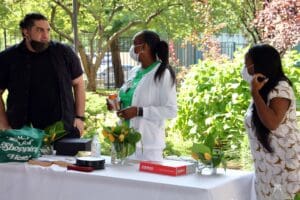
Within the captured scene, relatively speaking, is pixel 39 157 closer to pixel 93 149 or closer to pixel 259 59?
pixel 93 149

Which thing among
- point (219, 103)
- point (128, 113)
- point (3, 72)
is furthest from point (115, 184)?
point (219, 103)

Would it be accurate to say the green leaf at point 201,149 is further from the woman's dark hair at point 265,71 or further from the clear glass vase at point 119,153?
the clear glass vase at point 119,153

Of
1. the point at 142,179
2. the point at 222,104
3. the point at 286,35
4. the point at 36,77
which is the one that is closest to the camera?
the point at 142,179

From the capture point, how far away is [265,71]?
318 centimetres

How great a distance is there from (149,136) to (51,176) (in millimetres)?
713

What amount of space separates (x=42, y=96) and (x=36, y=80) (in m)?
0.12

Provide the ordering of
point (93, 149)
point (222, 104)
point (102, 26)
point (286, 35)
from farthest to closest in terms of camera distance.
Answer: point (102, 26) < point (286, 35) < point (222, 104) < point (93, 149)

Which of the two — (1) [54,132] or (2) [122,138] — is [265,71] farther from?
(1) [54,132]

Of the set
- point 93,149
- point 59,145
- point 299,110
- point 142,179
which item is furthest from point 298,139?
point 299,110

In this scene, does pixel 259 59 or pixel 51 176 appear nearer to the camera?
pixel 259 59

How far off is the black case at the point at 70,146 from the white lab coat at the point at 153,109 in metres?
0.32

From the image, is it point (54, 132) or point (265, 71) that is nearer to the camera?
point (265, 71)

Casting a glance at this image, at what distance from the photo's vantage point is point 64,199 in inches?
131

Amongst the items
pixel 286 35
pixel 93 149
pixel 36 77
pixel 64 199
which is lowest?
pixel 64 199
